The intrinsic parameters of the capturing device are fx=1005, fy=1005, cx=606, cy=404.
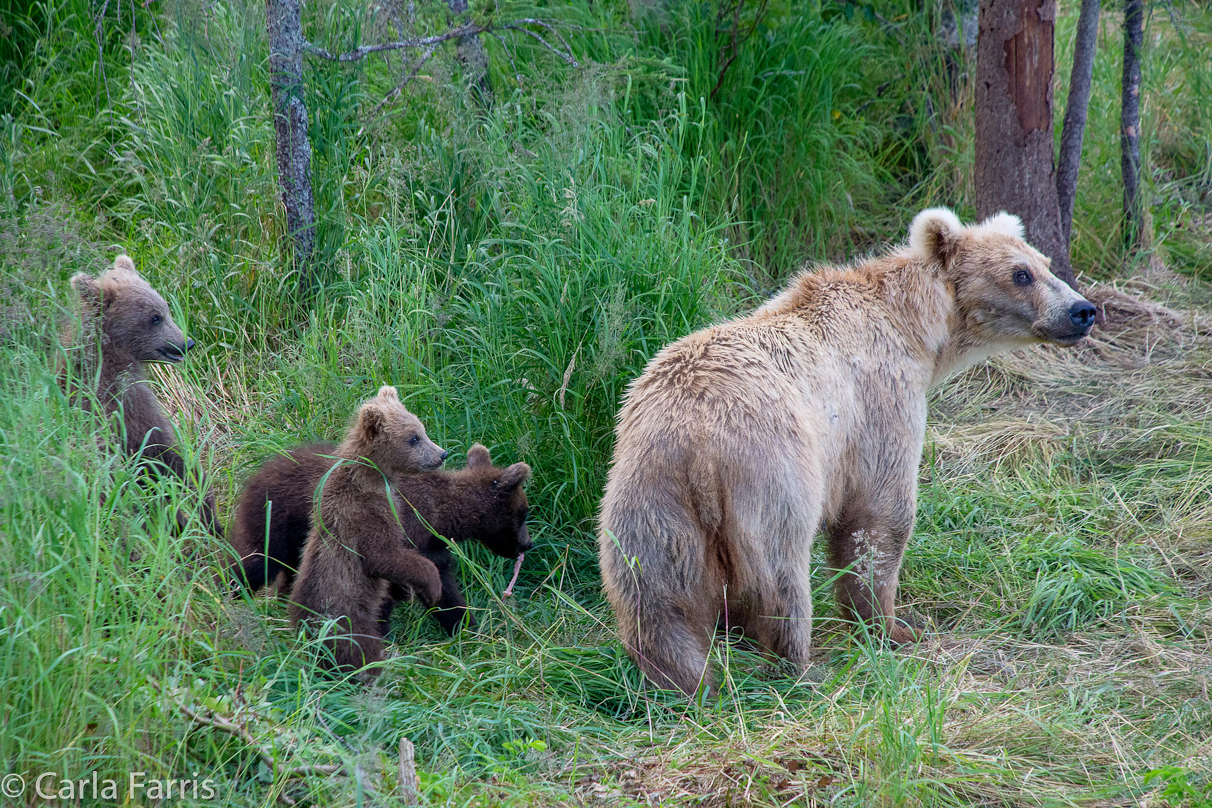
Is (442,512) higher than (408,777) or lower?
higher

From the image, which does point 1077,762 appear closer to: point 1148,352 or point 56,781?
point 56,781

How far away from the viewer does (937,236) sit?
424 cm

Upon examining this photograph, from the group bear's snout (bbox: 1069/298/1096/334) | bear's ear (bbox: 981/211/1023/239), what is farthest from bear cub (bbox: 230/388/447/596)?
bear's snout (bbox: 1069/298/1096/334)

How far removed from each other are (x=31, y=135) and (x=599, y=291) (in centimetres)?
470

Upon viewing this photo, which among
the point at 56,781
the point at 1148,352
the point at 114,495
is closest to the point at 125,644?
the point at 56,781

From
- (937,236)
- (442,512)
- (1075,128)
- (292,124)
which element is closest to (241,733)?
(442,512)

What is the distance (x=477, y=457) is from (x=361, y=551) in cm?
82

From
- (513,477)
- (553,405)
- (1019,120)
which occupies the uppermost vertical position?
(1019,120)

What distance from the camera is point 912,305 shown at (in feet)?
13.4

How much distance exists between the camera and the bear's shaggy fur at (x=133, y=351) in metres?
4.36

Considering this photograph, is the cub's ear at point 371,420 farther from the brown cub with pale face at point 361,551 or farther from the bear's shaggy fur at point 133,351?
the bear's shaggy fur at point 133,351

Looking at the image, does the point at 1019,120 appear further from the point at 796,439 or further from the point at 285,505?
the point at 285,505

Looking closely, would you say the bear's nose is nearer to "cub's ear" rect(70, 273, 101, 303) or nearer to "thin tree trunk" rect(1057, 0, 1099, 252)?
"thin tree trunk" rect(1057, 0, 1099, 252)

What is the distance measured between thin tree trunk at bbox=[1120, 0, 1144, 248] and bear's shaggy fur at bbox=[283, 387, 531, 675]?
5.12 meters
